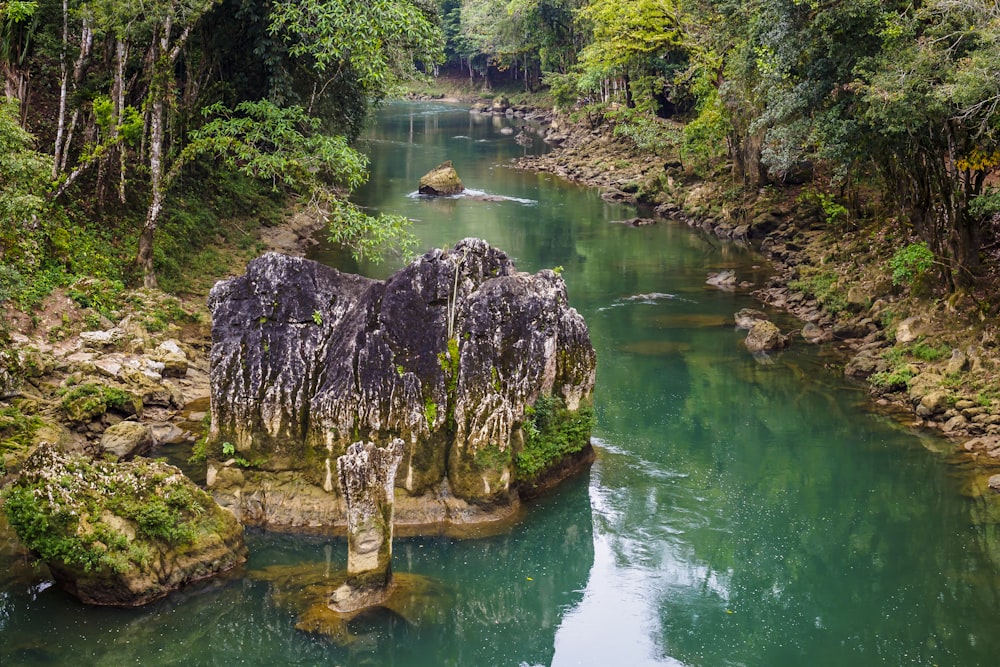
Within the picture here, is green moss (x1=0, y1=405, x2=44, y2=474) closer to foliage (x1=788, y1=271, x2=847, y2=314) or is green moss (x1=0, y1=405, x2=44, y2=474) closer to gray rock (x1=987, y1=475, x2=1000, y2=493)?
gray rock (x1=987, y1=475, x2=1000, y2=493)

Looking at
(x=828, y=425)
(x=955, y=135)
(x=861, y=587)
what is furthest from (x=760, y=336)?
(x=861, y=587)

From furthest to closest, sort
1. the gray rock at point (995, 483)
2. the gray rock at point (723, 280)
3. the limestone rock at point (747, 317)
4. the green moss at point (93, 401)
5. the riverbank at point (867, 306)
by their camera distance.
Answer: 1. the gray rock at point (723, 280)
2. the limestone rock at point (747, 317)
3. the riverbank at point (867, 306)
4. the gray rock at point (995, 483)
5. the green moss at point (93, 401)

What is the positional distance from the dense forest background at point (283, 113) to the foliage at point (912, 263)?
71 mm

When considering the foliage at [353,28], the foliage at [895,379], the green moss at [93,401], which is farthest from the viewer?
the foliage at [353,28]

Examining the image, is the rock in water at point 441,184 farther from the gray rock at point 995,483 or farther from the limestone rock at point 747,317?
the gray rock at point 995,483

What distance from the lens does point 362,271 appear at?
31109 millimetres

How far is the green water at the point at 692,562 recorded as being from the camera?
42.6 feet

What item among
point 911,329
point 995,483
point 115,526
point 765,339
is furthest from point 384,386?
point 911,329

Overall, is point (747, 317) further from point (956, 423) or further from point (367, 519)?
point (367, 519)

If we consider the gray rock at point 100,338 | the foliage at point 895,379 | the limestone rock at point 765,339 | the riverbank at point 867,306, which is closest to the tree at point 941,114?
the riverbank at point 867,306

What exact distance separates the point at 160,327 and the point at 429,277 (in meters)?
7.83

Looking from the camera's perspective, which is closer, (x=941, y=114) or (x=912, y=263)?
(x=941, y=114)

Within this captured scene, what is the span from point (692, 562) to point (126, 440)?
9.58 metres

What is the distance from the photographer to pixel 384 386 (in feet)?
52.0
